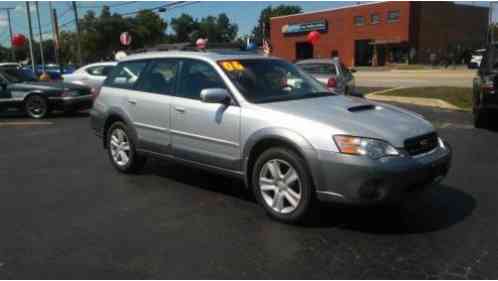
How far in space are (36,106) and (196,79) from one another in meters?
9.02

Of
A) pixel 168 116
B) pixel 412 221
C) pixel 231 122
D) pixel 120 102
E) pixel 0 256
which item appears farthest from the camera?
pixel 120 102

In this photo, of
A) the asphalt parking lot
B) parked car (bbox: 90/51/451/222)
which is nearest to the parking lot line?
the asphalt parking lot

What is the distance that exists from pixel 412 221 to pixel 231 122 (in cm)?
198

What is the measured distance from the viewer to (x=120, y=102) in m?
6.24

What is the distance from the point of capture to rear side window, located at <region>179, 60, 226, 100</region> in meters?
5.17

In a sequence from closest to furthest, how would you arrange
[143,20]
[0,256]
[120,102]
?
1. [0,256]
2. [120,102]
3. [143,20]

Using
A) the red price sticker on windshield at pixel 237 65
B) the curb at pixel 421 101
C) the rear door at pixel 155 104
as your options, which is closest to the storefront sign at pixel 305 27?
the curb at pixel 421 101

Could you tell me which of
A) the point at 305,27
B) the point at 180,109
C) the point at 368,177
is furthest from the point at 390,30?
the point at 368,177

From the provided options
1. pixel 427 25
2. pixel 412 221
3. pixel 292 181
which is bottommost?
pixel 412 221

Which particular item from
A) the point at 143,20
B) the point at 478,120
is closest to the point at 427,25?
the point at 143,20

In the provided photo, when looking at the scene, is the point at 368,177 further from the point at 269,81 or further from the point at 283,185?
the point at 269,81

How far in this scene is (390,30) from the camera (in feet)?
162

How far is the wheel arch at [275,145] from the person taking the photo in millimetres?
4133

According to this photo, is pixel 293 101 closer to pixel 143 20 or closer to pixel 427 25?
pixel 427 25
